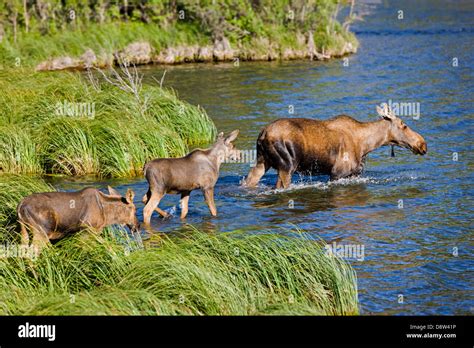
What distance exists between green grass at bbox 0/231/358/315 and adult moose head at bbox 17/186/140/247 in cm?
31

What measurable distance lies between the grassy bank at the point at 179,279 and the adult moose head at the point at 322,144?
418 centimetres

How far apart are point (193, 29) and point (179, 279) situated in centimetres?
2950

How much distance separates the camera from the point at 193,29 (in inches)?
1491

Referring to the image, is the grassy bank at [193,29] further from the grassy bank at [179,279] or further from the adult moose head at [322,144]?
the grassy bank at [179,279]

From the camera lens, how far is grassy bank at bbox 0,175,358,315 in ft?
29.0

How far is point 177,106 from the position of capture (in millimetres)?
20359

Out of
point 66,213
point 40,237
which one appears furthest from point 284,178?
point 40,237

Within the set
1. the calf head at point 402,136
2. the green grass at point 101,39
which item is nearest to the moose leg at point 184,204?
the calf head at point 402,136

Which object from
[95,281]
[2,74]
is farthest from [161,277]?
[2,74]

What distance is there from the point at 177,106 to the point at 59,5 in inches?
764

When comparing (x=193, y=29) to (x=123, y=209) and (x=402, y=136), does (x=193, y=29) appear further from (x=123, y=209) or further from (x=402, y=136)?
(x=123, y=209)

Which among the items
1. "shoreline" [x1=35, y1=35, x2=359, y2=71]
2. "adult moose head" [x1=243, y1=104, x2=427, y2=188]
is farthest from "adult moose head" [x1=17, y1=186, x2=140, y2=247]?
"shoreline" [x1=35, y1=35, x2=359, y2=71]

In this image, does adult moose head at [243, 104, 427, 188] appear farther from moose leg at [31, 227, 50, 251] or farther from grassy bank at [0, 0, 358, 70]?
grassy bank at [0, 0, 358, 70]

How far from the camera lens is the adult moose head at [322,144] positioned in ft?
49.3
